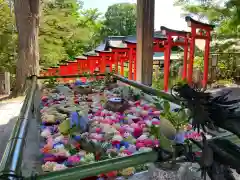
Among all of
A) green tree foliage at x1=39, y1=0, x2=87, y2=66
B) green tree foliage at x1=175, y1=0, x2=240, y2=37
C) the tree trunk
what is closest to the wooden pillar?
the tree trunk

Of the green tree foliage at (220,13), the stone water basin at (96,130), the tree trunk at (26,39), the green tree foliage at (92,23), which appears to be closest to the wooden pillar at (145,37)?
the stone water basin at (96,130)

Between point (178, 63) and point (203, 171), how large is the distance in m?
9.00

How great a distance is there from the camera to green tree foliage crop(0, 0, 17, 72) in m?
9.40

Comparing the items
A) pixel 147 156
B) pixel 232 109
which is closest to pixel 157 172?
pixel 147 156

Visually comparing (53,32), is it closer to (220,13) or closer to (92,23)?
(220,13)

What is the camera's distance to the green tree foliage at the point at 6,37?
30.9 feet

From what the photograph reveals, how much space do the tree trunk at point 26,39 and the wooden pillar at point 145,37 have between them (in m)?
3.23

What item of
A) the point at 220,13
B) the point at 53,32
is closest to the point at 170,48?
the point at 220,13

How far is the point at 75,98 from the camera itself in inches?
113

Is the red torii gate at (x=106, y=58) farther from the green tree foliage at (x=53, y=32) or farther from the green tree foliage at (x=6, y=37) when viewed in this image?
the green tree foliage at (x=53, y=32)

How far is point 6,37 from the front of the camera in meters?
9.38

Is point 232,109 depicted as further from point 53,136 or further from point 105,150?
point 53,136

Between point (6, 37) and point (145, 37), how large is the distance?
24.3 ft

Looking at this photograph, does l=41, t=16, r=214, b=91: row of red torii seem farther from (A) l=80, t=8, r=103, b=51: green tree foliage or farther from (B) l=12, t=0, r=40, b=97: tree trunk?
(A) l=80, t=8, r=103, b=51: green tree foliage
